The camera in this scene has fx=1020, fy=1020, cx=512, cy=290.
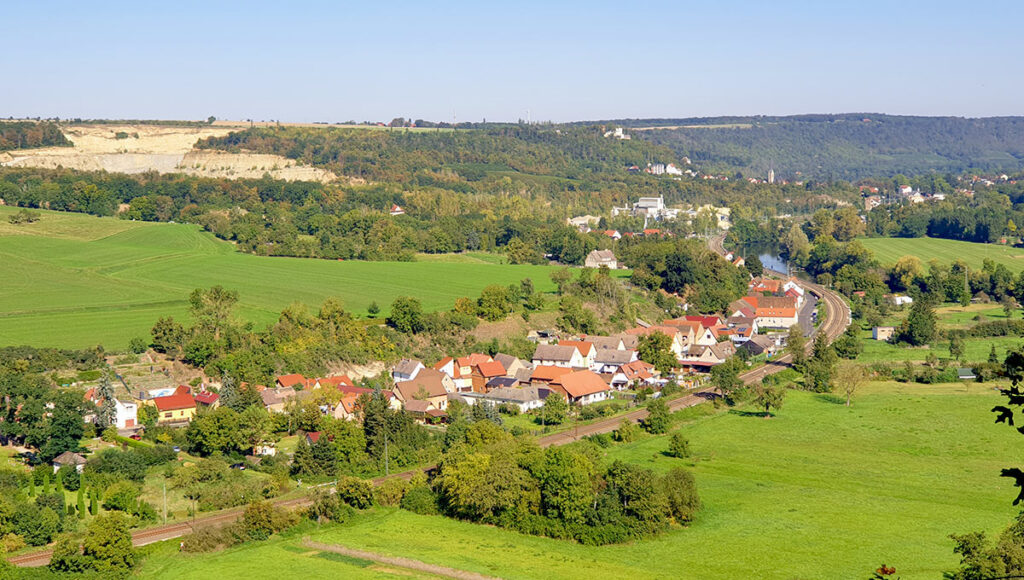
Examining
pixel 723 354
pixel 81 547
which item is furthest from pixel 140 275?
pixel 81 547

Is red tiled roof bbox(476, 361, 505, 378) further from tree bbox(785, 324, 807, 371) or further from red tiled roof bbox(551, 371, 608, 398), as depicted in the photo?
tree bbox(785, 324, 807, 371)

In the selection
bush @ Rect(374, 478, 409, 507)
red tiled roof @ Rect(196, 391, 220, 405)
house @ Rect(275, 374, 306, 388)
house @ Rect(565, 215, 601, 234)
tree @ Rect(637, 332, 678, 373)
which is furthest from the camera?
house @ Rect(565, 215, 601, 234)

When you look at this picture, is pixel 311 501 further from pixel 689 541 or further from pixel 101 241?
pixel 101 241

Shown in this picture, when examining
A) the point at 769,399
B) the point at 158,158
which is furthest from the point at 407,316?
the point at 158,158

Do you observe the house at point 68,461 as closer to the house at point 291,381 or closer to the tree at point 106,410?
the tree at point 106,410

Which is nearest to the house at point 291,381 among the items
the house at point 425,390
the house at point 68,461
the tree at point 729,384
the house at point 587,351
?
the house at point 425,390

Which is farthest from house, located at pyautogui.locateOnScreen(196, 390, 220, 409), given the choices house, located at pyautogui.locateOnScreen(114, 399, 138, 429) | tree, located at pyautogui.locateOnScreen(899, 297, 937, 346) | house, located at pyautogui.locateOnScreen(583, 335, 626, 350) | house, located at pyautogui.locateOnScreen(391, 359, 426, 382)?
tree, located at pyautogui.locateOnScreen(899, 297, 937, 346)
